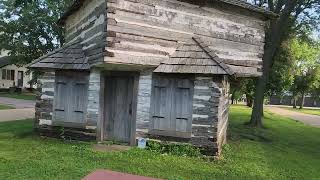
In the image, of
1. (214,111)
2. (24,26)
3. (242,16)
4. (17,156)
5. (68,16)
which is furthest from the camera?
(24,26)

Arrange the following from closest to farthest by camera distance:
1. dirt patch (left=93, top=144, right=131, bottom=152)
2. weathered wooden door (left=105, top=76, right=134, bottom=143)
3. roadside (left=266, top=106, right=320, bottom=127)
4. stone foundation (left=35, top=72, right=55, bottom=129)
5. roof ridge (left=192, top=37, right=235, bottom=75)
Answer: roof ridge (left=192, top=37, right=235, bottom=75)
dirt patch (left=93, top=144, right=131, bottom=152)
weathered wooden door (left=105, top=76, right=134, bottom=143)
stone foundation (left=35, top=72, right=55, bottom=129)
roadside (left=266, top=106, right=320, bottom=127)

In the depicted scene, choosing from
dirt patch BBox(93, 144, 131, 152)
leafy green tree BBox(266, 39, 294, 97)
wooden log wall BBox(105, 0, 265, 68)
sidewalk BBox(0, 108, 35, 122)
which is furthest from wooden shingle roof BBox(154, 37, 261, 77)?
leafy green tree BBox(266, 39, 294, 97)

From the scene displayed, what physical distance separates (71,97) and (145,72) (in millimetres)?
2564

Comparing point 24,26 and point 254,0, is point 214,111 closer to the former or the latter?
point 254,0

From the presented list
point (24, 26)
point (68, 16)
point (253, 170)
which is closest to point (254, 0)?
point (68, 16)

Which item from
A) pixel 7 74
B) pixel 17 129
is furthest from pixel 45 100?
pixel 7 74

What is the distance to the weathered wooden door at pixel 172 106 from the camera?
11578 millimetres

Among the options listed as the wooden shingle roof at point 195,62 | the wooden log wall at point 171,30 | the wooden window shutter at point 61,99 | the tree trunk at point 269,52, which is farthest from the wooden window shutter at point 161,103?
the tree trunk at point 269,52

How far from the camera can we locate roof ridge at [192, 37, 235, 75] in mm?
10962

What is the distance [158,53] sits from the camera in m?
11.7

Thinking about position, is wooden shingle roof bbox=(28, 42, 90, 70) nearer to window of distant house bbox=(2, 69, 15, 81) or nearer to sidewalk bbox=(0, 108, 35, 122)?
sidewalk bbox=(0, 108, 35, 122)

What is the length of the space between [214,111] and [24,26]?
36.3 metres

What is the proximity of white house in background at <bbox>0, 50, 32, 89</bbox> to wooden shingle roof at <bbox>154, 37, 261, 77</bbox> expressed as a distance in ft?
144

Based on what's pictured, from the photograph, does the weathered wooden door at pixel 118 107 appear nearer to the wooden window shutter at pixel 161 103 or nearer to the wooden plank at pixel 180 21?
the wooden window shutter at pixel 161 103
